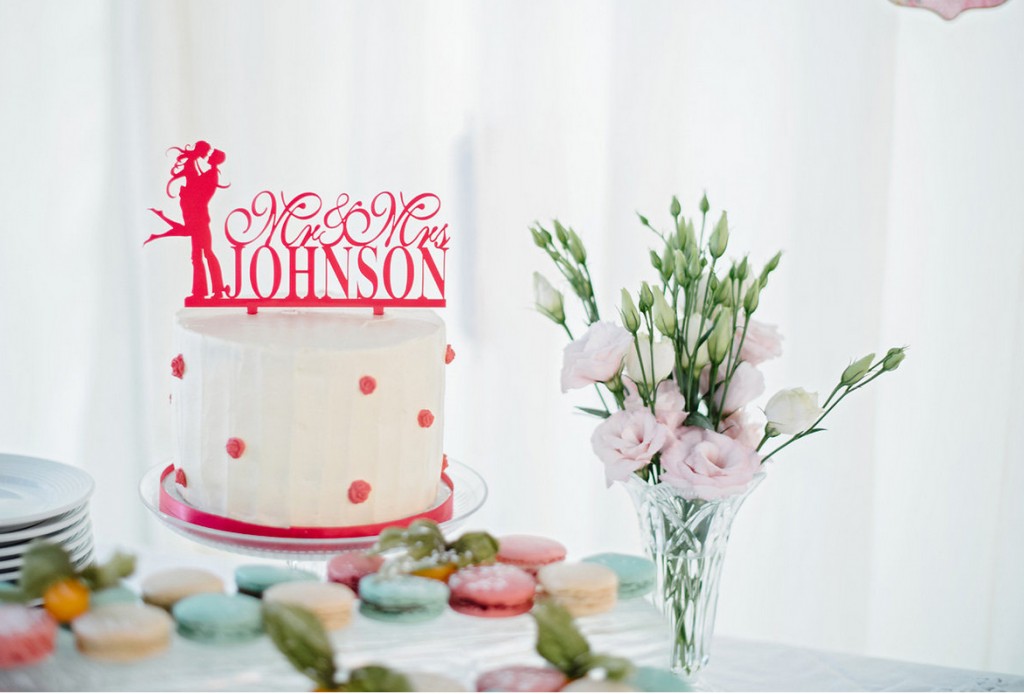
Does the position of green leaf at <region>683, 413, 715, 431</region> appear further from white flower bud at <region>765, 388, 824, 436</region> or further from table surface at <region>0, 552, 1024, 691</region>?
table surface at <region>0, 552, 1024, 691</region>

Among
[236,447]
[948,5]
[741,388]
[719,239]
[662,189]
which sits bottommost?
[236,447]

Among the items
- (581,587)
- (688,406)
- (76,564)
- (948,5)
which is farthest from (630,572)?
(948,5)

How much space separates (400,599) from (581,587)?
167 mm

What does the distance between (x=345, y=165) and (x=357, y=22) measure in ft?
0.98

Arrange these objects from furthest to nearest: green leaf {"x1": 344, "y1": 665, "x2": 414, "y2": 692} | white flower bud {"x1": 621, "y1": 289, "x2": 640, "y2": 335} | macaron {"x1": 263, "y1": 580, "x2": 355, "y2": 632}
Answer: white flower bud {"x1": 621, "y1": 289, "x2": 640, "y2": 335} < macaron {"x1": 263, "y1": 580, "x2": 355, "y2": 632} < green leaf {"x1": 344, "y1": 665, "x2": 414, "y2": 692}

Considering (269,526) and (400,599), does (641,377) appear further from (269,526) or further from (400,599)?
(269,526)

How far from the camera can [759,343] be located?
1.06m

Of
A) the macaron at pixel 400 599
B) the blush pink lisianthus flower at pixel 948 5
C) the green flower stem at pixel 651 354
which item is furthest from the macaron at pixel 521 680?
the blush pink lisianthus flower at pixel 948 5

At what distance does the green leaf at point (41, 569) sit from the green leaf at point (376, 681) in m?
0.27

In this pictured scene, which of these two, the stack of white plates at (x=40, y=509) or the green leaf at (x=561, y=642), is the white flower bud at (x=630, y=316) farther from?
the stack of white plates at (x=40, y=509)

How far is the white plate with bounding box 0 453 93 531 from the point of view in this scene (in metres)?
1.10

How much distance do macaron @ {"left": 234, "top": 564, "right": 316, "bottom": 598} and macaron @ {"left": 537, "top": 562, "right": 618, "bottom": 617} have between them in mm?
219

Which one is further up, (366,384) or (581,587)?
(366,384)

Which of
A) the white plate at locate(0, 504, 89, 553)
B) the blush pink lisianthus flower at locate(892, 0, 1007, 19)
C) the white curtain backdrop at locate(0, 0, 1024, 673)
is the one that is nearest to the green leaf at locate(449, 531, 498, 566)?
the white plate at locate(0, 504, 89, 553)
